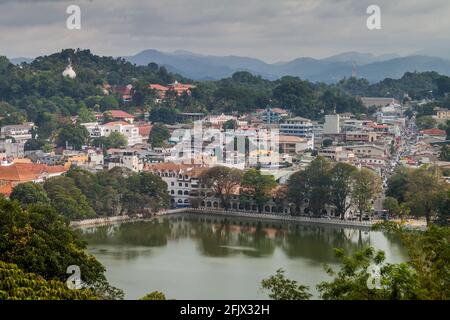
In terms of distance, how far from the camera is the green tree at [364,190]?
16.4 metres

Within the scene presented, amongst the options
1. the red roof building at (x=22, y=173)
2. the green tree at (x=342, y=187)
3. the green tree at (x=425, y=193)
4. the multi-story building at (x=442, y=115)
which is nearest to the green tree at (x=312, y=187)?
the green tree at (x=342, y=187)

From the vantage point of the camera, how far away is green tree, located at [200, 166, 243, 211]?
17.8 metres

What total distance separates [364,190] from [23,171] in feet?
22.2

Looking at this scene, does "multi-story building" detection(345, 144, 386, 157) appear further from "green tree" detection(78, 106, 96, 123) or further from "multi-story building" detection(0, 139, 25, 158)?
"green tree" detection(78, 106, 96, 123)

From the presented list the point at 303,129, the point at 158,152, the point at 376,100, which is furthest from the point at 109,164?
the point at 376,100

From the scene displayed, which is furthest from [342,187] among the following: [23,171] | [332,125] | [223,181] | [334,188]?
[332,125]

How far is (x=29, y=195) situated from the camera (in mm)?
14852

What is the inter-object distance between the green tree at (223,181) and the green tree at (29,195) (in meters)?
3.86

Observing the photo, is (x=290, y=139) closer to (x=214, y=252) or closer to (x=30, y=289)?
(x=214, y=252)

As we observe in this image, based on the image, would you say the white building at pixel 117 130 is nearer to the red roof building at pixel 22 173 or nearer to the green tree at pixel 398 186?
the red roof building at pixel 22 173

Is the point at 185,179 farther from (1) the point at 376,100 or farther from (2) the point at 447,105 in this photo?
(1) the point at 376,100

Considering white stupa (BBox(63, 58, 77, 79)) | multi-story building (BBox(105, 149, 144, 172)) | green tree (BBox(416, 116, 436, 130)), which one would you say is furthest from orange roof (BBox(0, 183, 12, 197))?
white stupa (BBox(63, 58, 77, 79))

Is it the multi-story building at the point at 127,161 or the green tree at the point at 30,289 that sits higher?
the multi-story building at the point at 127,161

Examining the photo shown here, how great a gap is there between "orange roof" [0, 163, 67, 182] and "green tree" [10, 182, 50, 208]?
97.4 inches
